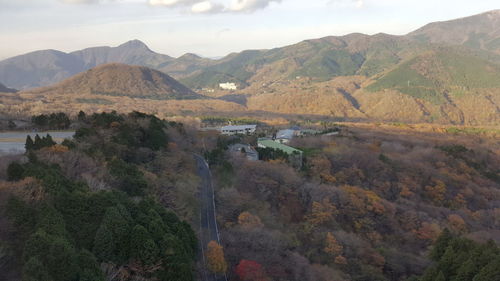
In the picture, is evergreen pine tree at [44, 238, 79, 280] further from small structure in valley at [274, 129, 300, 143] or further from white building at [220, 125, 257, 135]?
white building at [220, 125, 257, 135]

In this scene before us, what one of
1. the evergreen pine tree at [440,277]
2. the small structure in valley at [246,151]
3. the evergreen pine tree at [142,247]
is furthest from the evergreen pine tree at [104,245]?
the small structure in valley at [246,151]

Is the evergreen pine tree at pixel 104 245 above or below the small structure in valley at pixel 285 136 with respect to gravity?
above

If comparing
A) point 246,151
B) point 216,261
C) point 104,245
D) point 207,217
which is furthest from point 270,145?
point 104,245

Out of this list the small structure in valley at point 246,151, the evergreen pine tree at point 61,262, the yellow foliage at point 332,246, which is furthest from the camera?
the small structure in valley at point 246,151

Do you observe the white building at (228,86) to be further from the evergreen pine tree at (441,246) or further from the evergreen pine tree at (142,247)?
the evergreen pine tree at (142,247)

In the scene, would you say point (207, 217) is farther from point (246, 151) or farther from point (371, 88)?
point (371, 88)

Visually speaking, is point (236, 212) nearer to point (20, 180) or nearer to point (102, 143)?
point (102, 143)
